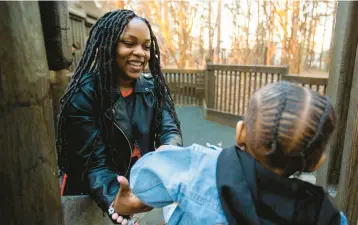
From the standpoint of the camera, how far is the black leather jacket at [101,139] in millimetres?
1382

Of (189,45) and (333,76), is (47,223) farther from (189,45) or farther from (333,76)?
(189,45)

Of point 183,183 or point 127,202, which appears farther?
point 127,202

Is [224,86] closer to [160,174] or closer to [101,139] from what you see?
[101,139]

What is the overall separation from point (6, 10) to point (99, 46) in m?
0.70

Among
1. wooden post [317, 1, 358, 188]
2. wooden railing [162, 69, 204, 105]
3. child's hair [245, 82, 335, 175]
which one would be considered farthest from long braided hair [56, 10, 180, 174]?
wooden railing [162, 69, 204, 105]

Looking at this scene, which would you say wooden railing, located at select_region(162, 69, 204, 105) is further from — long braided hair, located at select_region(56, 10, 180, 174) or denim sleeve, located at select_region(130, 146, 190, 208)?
denim sleeve, located at select_region(130, 146, 190, 208)

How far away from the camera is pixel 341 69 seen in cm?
169

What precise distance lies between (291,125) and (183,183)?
0.36 meters

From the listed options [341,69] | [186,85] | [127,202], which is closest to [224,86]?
[186,85]

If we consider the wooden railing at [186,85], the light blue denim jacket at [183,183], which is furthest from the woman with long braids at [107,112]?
the wooden railing at [186,85]

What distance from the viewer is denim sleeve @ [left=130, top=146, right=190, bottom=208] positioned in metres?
0.90

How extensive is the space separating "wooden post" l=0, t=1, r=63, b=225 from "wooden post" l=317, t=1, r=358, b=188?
4.83 feet

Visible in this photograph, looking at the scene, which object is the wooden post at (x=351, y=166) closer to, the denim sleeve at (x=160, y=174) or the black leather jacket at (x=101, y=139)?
the black leather jacket at (x=101, y=139)

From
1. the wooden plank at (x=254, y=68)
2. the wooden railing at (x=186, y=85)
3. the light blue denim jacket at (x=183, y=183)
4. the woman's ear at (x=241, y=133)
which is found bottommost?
the wooden railing at (x=186, y=85)
